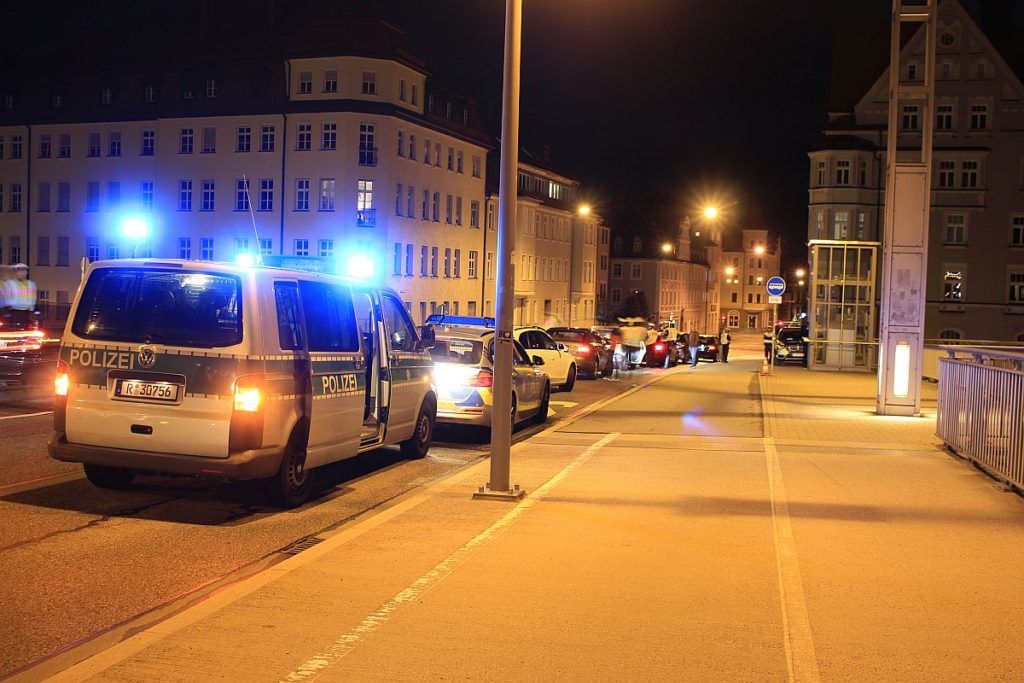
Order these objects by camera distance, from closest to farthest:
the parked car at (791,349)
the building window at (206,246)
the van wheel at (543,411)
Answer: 1. the van wheel at (543,411)
2. the parked car at (791,349)
3. the building window at (206,246)

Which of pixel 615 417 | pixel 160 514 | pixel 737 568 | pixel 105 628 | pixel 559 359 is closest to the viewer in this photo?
pixel 105 628

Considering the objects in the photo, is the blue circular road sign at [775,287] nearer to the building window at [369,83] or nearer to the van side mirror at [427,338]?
the van side mirror at [427,338]

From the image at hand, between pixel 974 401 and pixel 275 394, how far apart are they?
27.8 ft

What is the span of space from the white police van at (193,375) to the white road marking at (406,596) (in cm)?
200

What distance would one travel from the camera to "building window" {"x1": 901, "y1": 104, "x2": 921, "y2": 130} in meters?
64.9

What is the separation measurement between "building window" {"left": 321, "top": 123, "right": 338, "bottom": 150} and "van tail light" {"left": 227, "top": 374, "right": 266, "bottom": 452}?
51.5 meters

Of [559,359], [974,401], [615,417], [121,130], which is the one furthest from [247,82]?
[974,401]

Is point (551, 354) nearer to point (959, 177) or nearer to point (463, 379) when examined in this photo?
point (463, 379)

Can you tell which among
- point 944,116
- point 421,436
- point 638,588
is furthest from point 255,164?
point 638,588

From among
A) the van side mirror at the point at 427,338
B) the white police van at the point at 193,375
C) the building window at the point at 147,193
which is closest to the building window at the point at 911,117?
the building window at the point at 147,193

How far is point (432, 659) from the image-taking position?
5793 mm

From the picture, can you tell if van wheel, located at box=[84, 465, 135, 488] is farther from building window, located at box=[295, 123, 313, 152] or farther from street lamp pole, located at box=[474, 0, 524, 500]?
building window, located at box=[295, 123, 313, 152]

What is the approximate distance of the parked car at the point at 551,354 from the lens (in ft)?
85.5

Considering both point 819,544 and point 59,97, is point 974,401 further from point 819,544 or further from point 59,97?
point 59,97
